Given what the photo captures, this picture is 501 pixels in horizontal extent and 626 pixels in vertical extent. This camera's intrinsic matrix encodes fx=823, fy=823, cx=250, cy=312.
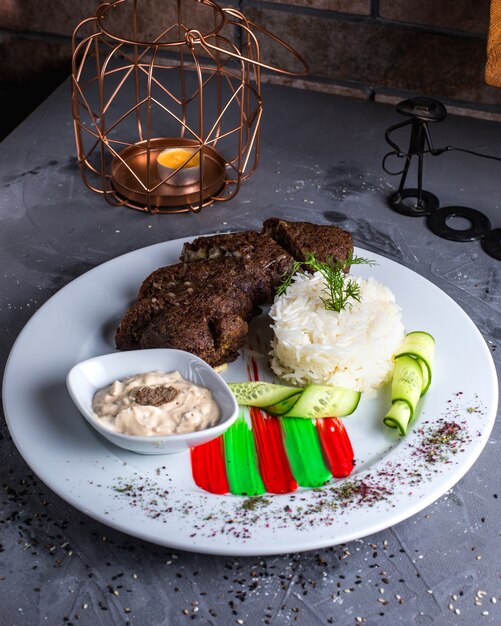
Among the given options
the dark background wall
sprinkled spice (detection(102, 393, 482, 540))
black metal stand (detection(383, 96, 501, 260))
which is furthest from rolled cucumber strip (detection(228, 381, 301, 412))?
the dark background wall

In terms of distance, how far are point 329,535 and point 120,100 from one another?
1.91 meters

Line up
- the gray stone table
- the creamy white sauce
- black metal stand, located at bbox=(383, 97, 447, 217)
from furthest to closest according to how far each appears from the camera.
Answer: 1. black metal stand, located at bbox=(383, 97, 447, 217)
2. the creamy white sauce
3. the gray stone table

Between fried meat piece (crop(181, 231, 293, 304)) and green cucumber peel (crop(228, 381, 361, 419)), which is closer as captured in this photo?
green cucumber peel (crop(228, 381, 361, 419))

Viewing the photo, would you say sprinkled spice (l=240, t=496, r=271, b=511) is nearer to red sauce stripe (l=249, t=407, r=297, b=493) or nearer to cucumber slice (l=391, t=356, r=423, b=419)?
red sauce stripe (l=249, t=407, r=297, b=493)

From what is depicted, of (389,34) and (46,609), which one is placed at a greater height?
(389,34)

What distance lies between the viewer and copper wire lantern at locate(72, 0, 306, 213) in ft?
7.18

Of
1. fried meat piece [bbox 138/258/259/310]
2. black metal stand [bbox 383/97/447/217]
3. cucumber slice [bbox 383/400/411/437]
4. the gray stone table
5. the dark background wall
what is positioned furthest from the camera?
the dark background wall

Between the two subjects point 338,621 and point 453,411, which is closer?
point 338,621

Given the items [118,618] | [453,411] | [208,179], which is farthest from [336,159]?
[118,618]

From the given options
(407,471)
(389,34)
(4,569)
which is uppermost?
(389,34)

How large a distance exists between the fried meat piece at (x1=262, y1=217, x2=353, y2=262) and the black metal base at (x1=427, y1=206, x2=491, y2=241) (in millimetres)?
429

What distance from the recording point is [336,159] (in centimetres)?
251

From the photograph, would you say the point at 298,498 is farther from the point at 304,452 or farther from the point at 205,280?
the point at 205,280

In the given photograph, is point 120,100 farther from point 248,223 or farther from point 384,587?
point 384,587
